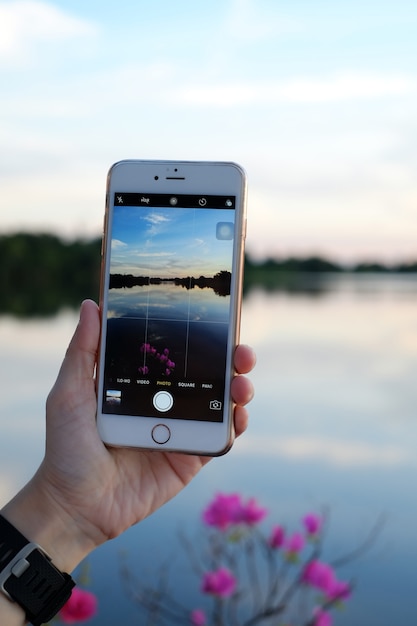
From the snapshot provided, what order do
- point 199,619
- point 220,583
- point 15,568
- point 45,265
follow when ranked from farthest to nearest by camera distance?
1. point 45,265
2. point 199,619
3. point 220,583
4. point 15,568

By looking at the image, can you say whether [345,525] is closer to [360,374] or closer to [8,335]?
[360,374]

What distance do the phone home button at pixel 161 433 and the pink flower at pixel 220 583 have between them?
1.55 metres

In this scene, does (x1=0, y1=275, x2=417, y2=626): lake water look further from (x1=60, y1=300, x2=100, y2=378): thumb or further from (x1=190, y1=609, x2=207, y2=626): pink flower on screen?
(x1=60, y1=300, x2=100, y2=378): thumb

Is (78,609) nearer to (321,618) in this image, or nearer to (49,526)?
(321,618)

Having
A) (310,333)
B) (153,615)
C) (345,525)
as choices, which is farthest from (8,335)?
(153,615)

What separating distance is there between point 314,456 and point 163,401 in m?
5.22

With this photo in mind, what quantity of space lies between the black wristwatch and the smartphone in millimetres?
226

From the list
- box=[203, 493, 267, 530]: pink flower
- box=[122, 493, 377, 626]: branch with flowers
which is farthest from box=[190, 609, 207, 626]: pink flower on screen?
box=[203, 493, 267, 530]: pink flower

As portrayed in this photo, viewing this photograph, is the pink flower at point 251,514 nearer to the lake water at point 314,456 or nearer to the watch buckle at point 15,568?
the lake water at point 314,456

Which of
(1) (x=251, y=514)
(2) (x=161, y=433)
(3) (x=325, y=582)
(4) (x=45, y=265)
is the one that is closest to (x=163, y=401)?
(2) (x=161, y=433)

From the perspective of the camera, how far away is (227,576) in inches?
108

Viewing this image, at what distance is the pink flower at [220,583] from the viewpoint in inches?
107

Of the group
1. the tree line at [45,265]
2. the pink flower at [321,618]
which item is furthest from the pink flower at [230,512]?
the tree line at [45,265]

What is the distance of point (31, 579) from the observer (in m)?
1.18
